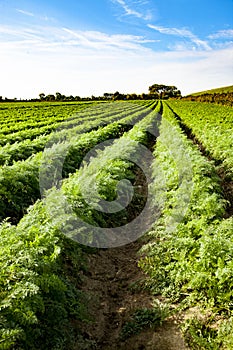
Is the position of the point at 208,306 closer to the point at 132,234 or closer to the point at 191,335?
the point at 191,335

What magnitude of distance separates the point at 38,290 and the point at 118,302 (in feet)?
6.27

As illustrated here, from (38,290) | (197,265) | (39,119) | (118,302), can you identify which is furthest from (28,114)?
(38,290)

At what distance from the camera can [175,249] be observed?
5.55m

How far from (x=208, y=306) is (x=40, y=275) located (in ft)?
7.04

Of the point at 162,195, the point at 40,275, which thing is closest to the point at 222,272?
the point at 40,275

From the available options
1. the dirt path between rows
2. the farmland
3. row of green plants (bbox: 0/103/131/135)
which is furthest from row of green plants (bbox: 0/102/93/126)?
the dirt path between rows

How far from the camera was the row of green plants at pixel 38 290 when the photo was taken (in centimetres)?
326

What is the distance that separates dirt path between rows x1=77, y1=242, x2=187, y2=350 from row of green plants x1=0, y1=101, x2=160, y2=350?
0.26 metres

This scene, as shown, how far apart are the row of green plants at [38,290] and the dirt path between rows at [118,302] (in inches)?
10.2

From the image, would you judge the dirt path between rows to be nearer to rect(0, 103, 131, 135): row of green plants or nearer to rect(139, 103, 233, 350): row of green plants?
rect(139, 103, 233, 350): row of green plants

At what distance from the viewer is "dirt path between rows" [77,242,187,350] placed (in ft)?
13.9

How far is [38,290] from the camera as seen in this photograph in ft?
11.9

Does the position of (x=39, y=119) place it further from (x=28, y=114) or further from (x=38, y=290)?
(x=38, y=290)

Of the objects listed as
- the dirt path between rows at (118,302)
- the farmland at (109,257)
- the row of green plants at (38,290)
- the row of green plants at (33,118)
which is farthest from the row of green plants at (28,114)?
the row of green plants at (38,290)
